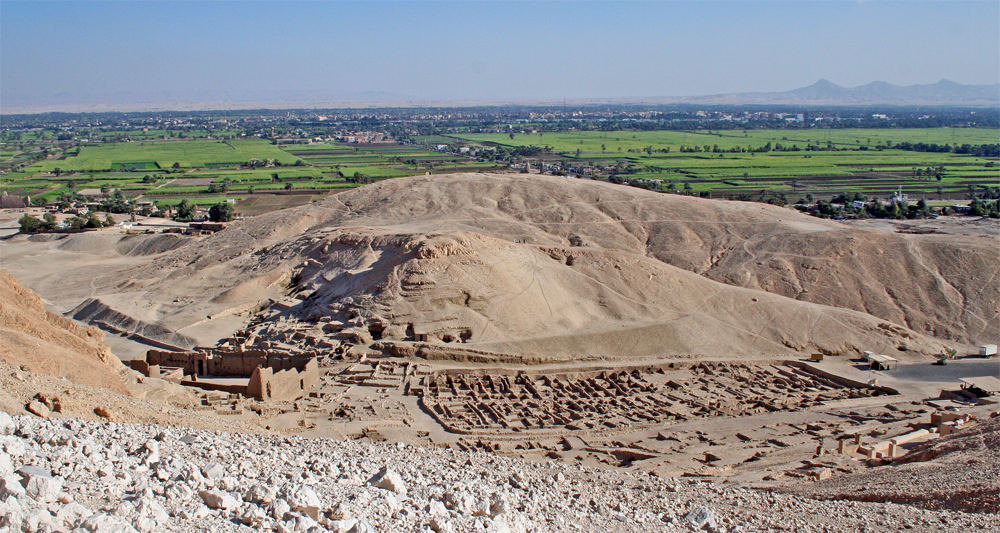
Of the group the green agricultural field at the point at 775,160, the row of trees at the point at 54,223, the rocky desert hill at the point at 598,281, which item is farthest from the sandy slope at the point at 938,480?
the green agricultural field at the point at 775,160

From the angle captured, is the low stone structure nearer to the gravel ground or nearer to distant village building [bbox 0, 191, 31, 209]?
the gravel ground

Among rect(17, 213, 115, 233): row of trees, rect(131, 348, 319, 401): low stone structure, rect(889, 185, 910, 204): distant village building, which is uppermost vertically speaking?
rect(889, 185, 910, 204): distant village building

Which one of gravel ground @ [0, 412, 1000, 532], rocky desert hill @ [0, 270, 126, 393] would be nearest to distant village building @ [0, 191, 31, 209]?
rocky desert hill @ [0, 270, 126, 393]

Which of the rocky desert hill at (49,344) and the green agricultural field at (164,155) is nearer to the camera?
the rocky desert hill at (49,344)

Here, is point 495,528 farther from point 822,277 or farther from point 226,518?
point 822,277

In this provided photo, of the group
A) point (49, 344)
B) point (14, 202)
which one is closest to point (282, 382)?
point (49, 344)

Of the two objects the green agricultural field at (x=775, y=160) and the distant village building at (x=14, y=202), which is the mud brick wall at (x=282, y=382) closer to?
the green agricultural field at (x=775, y=160)
